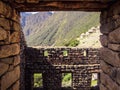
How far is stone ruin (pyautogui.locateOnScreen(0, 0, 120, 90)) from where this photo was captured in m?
4.08

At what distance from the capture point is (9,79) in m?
4.41

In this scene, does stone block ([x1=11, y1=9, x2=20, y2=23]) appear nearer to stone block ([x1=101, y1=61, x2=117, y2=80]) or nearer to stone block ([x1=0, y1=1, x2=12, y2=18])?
stone block ([x1=0, y1=1, x2=12, y2=18])

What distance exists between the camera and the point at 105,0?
13.5 ft

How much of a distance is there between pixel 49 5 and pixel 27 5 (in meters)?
0.40

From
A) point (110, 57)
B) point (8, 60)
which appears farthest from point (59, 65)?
A: point (8, 60)

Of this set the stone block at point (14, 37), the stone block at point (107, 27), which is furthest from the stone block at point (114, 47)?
the stone block at point (14, 37)

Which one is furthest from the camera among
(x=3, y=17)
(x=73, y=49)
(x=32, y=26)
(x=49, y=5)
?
(x=32, y=26)

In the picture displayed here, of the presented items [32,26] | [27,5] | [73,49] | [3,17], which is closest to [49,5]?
[27,5]

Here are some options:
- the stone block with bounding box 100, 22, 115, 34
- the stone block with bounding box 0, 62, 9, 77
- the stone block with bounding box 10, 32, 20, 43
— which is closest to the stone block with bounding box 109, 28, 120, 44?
the stone block with bounding box 100, 22, 115, 34

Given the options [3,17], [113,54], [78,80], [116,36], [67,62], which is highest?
[3,17]

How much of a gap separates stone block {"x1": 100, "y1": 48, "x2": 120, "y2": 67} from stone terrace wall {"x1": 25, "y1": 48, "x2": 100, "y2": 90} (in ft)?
31.1

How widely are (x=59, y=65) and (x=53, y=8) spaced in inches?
403

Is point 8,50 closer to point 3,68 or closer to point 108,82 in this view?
point 3,68

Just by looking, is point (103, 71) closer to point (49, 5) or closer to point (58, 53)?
point (49, 5)
